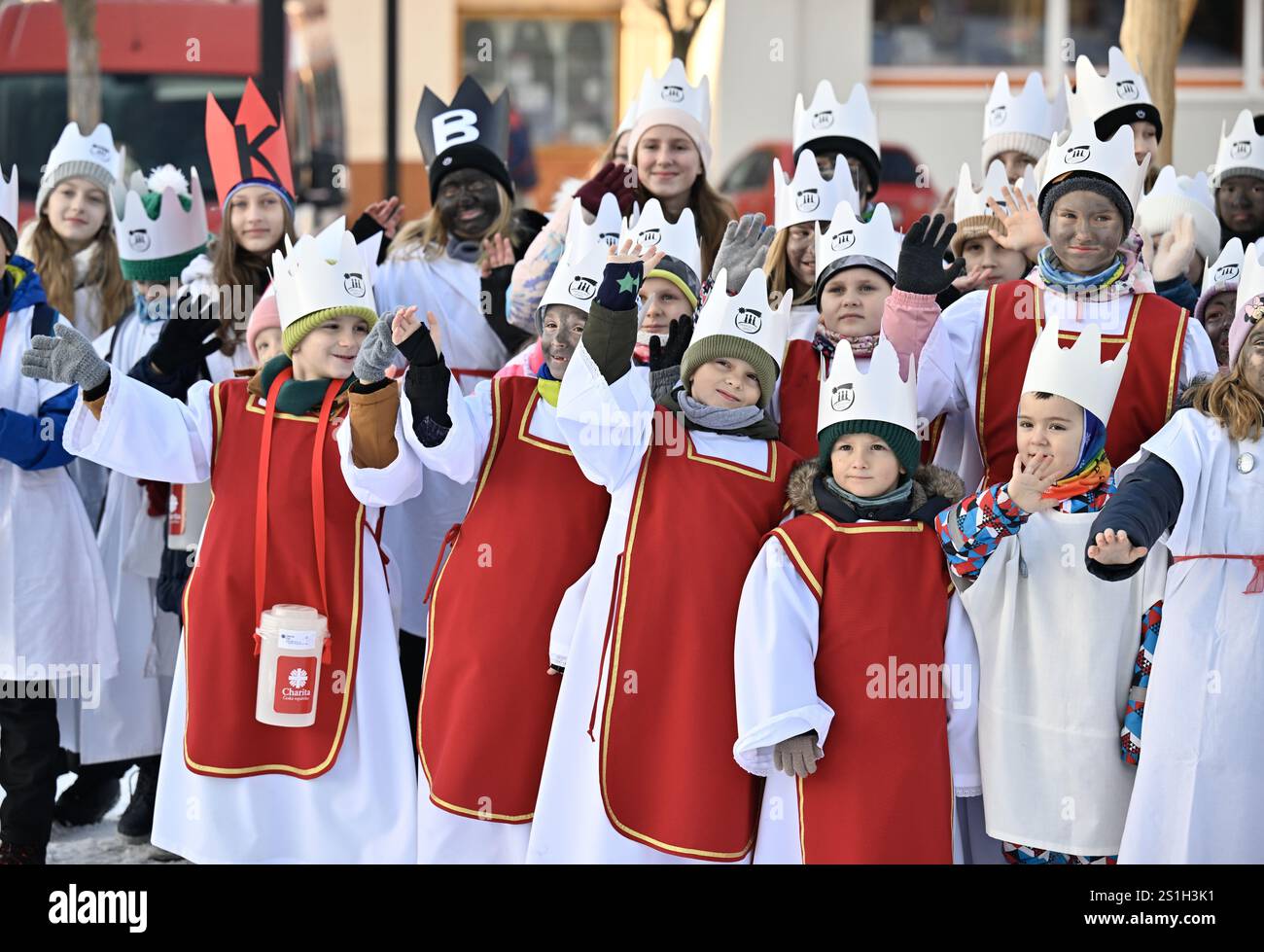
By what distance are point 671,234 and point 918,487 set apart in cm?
118

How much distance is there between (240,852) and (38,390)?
1.51 meters

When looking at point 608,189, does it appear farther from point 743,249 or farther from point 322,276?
point 322,276

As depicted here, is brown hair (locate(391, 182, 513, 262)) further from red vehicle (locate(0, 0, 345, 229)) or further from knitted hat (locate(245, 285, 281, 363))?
red vehicle (locate(0, 0, 345, 229))

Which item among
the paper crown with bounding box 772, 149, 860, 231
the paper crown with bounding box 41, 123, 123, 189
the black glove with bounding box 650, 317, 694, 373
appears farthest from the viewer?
the paper crown with bounding box 41, 123, 123, 189

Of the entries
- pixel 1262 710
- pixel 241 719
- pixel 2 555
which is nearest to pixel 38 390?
pixel 2 555

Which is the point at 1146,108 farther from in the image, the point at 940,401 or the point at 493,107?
the point at 493,107

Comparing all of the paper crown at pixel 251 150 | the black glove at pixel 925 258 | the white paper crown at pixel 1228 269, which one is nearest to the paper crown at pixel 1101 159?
the black glove at pixel 925 258

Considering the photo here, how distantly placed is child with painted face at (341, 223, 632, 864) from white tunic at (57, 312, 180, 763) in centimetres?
152

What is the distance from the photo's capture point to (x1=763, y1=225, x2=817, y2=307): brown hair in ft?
17.0

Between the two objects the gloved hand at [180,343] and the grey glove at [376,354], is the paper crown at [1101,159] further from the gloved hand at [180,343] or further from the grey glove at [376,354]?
the gloved hand at [180,343]

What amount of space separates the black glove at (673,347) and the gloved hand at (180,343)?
146 centimetres

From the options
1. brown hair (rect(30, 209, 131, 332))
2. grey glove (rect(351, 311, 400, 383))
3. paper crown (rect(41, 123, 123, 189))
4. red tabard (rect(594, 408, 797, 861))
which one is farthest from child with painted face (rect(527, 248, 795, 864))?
paper crown (rect(41, 123, 123, 189))

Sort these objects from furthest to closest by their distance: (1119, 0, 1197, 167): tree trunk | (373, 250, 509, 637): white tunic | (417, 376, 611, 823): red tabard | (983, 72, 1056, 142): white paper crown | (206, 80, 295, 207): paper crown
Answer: (1119, 0, 1197, 167): tree trunk, (983, 72, 1056, 142): white paper crown, (206, 80, 295, 207): paper crown, (373, 250, 509, 637): white tunic, (417, 376, 611, 823): red tabard
